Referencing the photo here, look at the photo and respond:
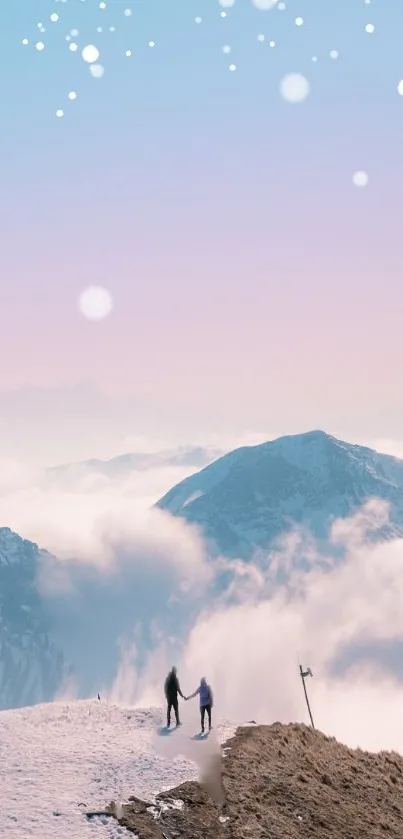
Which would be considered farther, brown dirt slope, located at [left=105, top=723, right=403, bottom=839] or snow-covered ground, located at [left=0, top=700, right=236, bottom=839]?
brown dirt slope, located at [left=105, top=723, right=403, bottom=839]

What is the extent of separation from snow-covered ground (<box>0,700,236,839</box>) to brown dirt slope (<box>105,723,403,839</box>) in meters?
1.05

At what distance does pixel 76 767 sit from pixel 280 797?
765 cm

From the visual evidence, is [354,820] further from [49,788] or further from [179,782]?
[49,788]

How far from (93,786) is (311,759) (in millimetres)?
10675

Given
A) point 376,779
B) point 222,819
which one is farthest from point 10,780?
point 376,779

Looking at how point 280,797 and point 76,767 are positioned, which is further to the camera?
point 76,767

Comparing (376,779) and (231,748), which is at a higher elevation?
(231,748)

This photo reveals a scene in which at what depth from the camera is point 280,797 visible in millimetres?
26109

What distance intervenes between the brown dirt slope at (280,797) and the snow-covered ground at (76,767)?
1.05m

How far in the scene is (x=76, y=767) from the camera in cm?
2645

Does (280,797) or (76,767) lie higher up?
(76,767)

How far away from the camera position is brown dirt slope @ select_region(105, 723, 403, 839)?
22.8 m

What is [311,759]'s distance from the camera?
101ft

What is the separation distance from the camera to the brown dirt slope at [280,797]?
2284 centimetres
